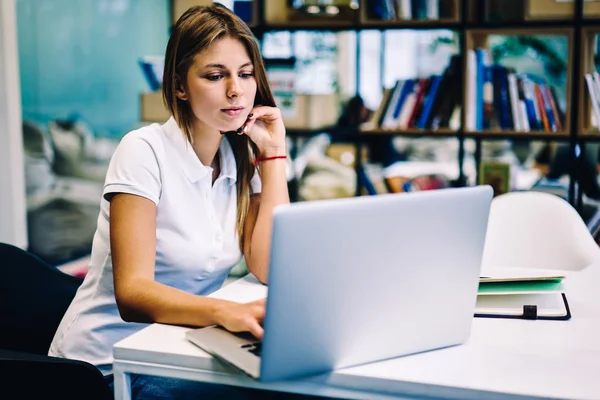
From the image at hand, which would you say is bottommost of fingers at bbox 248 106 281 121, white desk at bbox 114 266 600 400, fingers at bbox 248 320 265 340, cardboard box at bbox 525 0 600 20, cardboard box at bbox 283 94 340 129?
white desk at bbox 114 266 600 400

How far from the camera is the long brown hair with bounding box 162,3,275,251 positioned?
1.59m

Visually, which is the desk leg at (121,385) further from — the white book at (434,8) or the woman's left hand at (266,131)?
the white book at (434,8)

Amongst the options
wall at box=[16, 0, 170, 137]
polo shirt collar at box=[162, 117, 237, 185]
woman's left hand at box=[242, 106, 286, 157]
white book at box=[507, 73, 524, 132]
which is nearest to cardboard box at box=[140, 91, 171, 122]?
wall at box=[16, 0, 170, 137]

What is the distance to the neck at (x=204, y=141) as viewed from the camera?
169cm

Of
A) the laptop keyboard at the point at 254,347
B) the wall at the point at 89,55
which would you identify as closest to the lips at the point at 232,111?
the laptop keyboard at the point at 254,347

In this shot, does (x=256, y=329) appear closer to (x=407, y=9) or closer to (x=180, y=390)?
(x=180, y=390)

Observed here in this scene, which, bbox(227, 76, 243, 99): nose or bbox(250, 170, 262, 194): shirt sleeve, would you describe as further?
bbox(250, 170, 262, 194): shirt sleeve

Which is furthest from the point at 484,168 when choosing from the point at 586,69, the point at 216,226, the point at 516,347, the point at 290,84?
the point at 516,347

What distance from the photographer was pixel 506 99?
3.41 metres

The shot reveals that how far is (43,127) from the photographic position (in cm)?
397

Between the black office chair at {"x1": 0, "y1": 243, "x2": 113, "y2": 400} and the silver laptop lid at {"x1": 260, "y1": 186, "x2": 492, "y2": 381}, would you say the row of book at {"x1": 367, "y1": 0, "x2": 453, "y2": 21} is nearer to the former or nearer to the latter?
the black office chair at {"x1": 0, "y1": 243, "x2": 113, "y2": 400}

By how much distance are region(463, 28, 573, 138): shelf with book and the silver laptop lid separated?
8.08ft

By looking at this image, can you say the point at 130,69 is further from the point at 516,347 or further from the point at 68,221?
the point at 516,347

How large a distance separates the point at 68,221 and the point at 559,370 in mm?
3577
